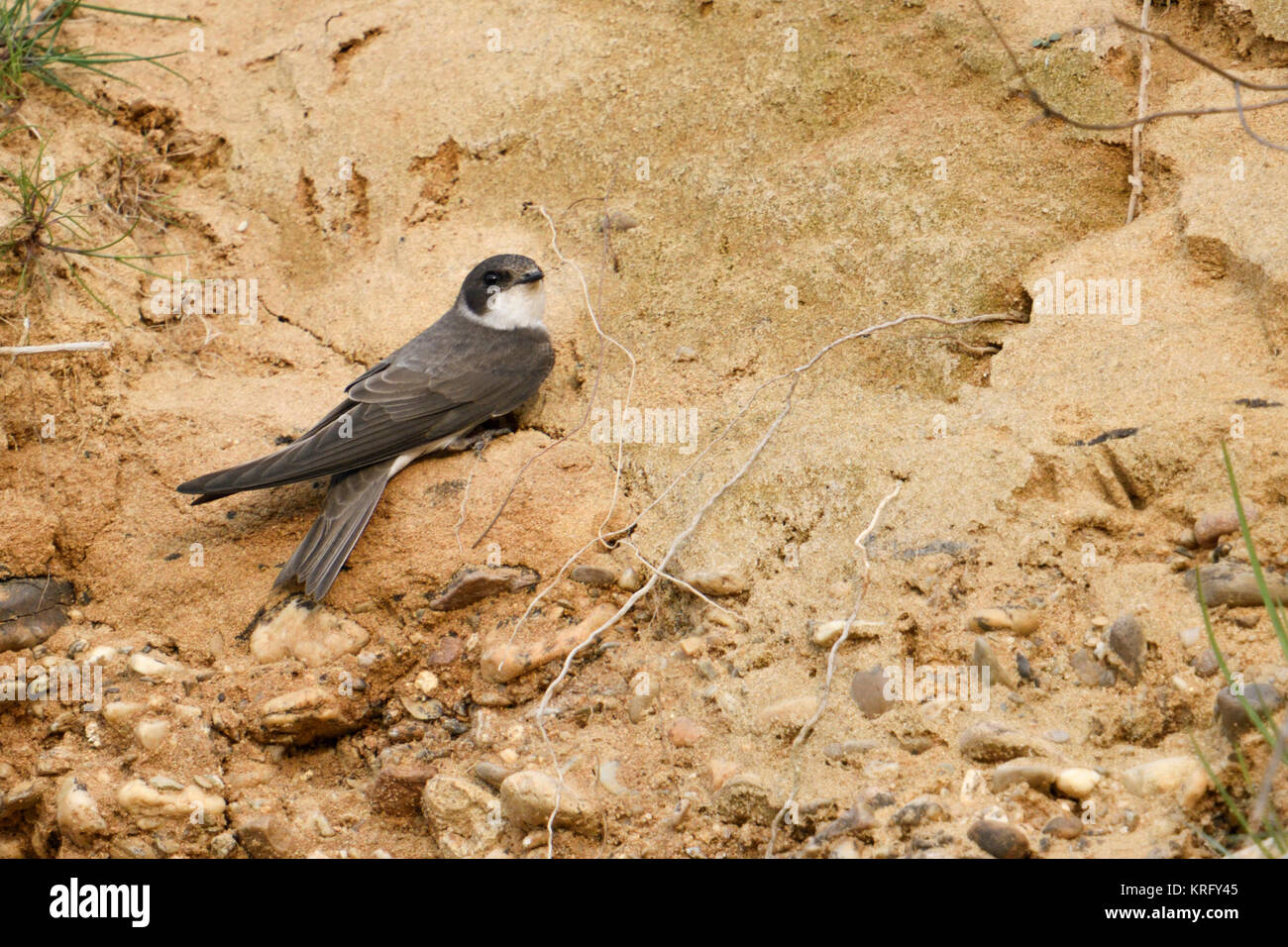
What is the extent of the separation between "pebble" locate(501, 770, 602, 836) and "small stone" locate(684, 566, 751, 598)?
73 cm

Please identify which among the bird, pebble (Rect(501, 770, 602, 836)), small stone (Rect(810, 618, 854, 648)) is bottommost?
pebble (Rect(501, 770, 602, 836))

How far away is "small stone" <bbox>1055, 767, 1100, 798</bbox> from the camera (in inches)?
90.2

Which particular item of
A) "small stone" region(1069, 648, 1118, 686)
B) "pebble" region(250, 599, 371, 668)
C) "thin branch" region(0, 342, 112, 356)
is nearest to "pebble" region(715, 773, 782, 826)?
"small stone" region(1069, 648, 1118, 686)

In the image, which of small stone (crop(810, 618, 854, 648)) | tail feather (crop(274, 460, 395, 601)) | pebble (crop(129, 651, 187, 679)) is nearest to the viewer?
small stone (crop(810, 618, 854, 648))

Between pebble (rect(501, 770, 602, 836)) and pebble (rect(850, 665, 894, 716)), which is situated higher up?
pebble (rect(850, 665, 894, 716))

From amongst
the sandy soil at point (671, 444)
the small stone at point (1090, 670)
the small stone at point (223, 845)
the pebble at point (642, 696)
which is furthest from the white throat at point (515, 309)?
the small stone at point (1090, 670)

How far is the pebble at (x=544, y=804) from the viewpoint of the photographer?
2604mm

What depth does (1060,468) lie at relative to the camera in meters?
2.95

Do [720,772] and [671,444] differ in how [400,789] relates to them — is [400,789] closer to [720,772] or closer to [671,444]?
[720,772]

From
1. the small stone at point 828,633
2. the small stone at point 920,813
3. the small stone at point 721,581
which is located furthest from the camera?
the small stone at point 721,581

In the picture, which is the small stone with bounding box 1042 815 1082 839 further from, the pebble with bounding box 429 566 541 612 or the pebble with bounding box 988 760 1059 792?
the pebble with bounding box 429 566 541 612

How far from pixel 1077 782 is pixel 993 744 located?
0.19 metres

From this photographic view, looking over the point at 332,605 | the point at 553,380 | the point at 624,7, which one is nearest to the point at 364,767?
the point at 332,605

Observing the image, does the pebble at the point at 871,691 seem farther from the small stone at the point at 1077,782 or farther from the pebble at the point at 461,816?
the pebble at the point at 461,816
